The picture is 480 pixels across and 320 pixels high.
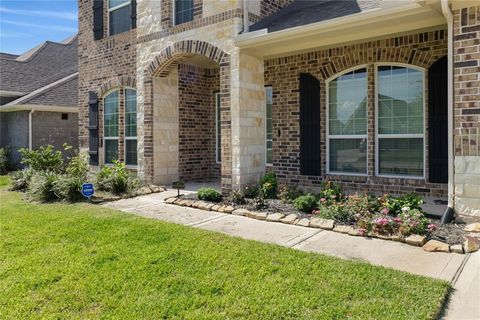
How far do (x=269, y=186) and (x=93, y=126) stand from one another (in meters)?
6.78

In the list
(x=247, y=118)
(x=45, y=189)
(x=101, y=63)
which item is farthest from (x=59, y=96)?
(x=247, y=118)

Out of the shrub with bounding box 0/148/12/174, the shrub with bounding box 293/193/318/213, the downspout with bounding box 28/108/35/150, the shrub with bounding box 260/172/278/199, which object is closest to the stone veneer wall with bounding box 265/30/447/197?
the shrub with bounding box 260/172/278/199

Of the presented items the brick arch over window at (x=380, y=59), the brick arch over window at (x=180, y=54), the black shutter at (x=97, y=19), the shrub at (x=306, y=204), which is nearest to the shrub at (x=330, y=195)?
the shrub at (x=306, y=204)

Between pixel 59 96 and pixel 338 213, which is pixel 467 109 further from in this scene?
pixel 59 96

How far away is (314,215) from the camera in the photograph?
20.0 feet

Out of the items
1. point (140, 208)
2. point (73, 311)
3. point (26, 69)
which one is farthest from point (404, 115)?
point (26, 69)

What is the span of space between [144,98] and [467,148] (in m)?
7.33

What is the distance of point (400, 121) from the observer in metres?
7.31

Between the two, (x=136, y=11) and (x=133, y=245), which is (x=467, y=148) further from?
(x=136, y=11)

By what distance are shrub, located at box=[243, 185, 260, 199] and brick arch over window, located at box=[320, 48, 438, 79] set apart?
2.87 meters

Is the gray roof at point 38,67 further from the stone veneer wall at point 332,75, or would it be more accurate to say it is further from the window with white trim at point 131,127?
the stone veneer wall at point 332,75

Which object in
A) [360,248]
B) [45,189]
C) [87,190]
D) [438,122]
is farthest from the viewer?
[45,189]

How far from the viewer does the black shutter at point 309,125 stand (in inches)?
325

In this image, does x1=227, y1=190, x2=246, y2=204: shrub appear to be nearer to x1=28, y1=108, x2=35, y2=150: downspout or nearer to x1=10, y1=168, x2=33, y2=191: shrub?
x1=10, y1=168, x2=33, y2=191: shrub
